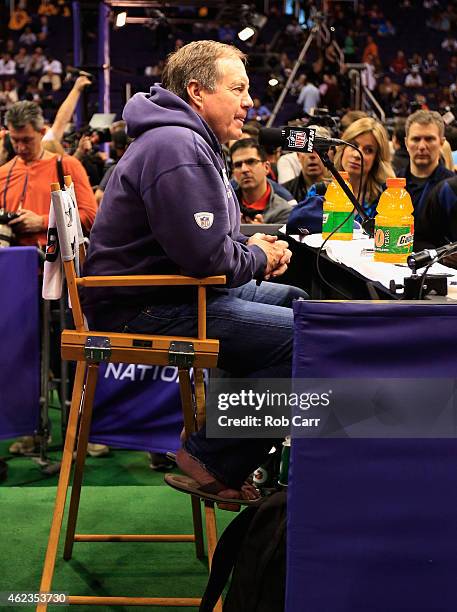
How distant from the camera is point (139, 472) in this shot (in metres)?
4.01

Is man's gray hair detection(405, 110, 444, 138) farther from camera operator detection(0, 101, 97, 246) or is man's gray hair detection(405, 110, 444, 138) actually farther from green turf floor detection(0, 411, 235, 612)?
green turf floor detection(0, 411, 235, 612)

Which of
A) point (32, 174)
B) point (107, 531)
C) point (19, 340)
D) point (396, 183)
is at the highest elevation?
point (396, 183)

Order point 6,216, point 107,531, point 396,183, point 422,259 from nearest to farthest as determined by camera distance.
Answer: point 422,259 → point 396,183 → point 107,531 → point 6,216

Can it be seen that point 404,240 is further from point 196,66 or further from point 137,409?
point 137,409

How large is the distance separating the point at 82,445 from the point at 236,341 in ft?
2.05

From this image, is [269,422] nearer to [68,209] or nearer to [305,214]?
[68,209]

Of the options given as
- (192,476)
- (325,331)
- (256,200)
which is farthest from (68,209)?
(256,200)

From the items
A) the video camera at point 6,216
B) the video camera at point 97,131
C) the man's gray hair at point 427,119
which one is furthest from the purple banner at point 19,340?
the video camera at point 97,131

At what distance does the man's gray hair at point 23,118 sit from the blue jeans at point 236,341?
259cm

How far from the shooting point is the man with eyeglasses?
5074mm

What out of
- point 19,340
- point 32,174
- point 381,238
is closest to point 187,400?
point 381,238

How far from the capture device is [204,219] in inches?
89.2

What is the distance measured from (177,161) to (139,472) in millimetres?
2059

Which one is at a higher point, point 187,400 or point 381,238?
point 381,238
